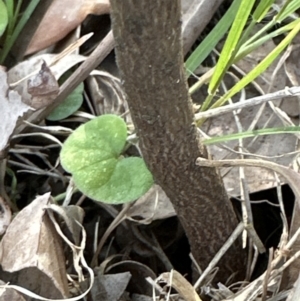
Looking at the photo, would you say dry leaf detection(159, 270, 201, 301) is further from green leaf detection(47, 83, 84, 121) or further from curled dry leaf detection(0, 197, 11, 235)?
green leaf detection(47, 83, 84, 121)

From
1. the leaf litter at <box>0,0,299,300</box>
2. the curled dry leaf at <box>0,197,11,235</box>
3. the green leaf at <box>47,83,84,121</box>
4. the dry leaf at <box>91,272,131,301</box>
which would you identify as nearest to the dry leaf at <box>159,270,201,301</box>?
the leaf litter at <box>0,0,299,300</box>

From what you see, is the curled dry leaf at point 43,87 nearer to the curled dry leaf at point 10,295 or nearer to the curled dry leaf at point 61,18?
the curled dry leaf at point 61,18

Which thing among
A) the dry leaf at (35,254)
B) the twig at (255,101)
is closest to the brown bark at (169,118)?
the twig at (255,101)

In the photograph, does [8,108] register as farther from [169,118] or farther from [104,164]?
[169,118]

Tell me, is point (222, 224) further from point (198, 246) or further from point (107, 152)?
point (107, 152)

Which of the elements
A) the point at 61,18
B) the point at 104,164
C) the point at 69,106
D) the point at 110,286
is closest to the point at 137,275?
the point at 110,286
